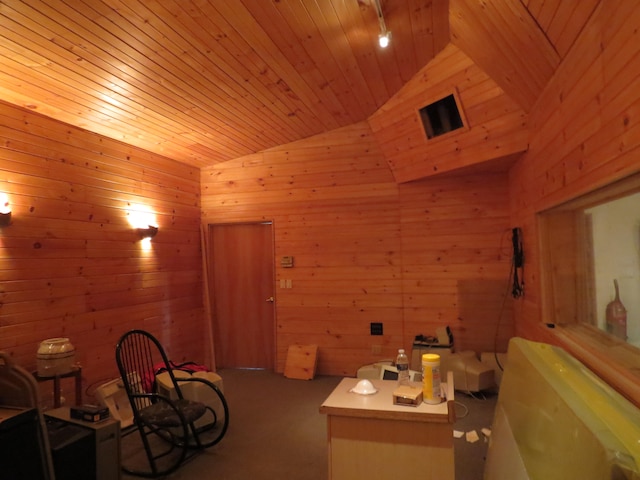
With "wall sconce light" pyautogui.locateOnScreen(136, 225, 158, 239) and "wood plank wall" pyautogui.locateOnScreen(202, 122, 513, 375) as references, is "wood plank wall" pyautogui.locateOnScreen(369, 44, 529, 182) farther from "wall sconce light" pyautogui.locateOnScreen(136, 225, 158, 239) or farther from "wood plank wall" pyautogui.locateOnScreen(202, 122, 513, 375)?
"wall sconce light" pyautogui.locateOnScreen(136, 225, 158, 239)

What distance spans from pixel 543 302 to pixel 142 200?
399cm

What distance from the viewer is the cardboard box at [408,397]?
1.91 m

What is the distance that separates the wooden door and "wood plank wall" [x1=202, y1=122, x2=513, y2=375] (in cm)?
17

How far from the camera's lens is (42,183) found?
3426 millimetres

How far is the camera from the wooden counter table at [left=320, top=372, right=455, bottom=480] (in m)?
1.84

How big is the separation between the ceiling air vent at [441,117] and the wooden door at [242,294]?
233 centimetres

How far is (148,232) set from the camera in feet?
14.7

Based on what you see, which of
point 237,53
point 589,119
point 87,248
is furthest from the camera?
point 87,248

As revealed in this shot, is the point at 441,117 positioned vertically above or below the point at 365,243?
above

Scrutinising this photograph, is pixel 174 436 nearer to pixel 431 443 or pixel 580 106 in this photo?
pixel 431 443

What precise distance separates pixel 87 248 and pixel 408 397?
10.6 ft

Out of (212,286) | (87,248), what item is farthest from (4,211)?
(212,286)

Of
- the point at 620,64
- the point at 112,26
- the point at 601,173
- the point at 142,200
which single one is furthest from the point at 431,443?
the point at 142,200

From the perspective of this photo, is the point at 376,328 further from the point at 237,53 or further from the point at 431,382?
the point at 237,53
